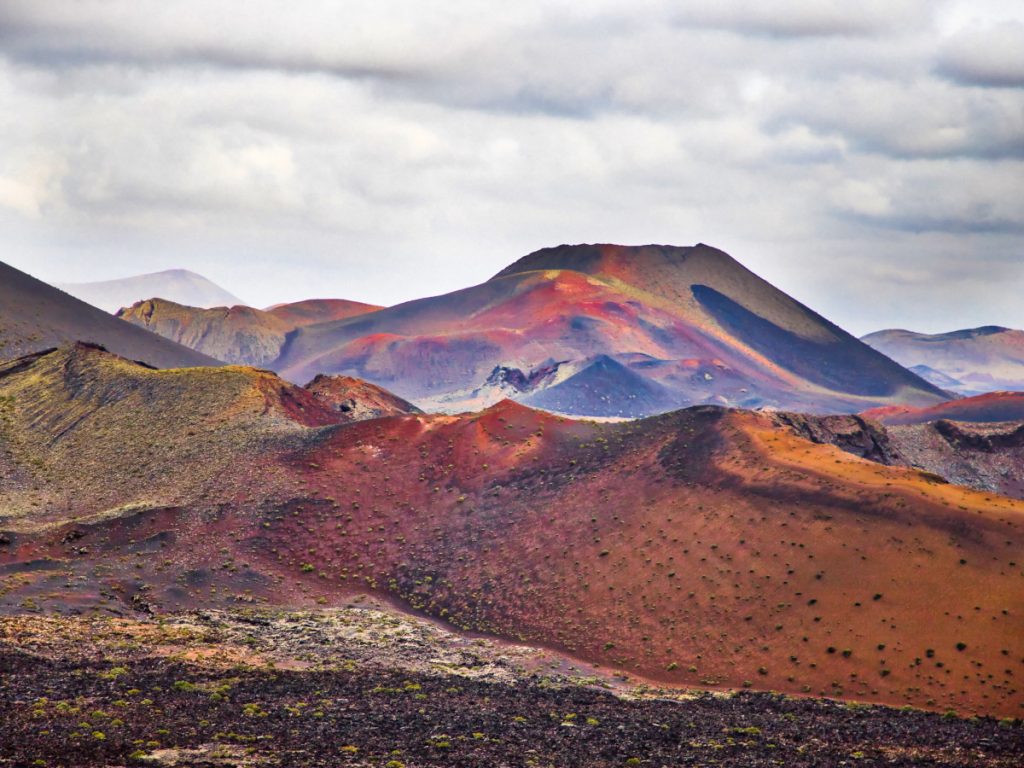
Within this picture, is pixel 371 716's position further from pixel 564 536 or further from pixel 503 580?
pixel 564 536

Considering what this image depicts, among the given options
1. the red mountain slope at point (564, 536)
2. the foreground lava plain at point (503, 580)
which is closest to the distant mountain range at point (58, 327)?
the foreground lava plain at point (503, 580)

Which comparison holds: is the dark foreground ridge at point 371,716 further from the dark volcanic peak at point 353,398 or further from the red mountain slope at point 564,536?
the dark volcanic peak at point 353,398

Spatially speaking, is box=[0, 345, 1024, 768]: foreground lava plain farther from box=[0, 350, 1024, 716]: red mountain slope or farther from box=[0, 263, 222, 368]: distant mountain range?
box=[0, 263, 222, 368]: distant mountain range

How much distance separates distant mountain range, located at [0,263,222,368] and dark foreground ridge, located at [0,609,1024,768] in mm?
98977

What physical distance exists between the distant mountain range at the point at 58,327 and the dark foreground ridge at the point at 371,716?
9898 centimetres

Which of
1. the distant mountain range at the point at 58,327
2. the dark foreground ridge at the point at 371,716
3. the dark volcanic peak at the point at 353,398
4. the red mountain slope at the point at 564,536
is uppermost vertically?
the distant mountain range at the point at 58,327

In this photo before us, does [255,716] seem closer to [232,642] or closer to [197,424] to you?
[232,642]

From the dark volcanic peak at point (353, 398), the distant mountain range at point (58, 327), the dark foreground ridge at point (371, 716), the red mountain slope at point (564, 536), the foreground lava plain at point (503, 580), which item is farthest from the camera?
the distant mountain range at point (58, 327)

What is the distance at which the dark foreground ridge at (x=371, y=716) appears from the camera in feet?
126

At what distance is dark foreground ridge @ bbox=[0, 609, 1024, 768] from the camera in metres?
38.3

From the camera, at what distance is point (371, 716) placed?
43.5m

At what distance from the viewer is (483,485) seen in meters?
77.4

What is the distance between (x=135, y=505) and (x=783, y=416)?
5477cm

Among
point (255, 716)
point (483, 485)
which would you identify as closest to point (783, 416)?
point (483, 485)
